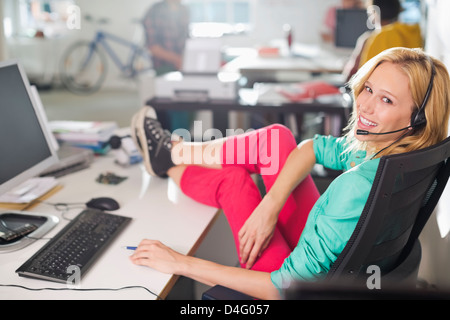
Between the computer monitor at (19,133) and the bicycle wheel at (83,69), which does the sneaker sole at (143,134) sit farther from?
the bicycle wheel at (83,69)

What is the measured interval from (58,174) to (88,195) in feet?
0.78

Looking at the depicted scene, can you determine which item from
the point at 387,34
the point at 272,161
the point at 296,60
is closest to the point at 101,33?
the point at 296,60

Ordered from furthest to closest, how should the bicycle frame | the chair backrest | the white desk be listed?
the bicycle frame, the white desk, the chair backrest

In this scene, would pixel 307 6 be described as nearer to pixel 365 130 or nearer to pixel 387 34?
pixel 387 34

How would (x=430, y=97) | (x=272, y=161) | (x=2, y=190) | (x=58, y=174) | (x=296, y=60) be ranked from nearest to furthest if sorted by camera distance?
(x=430, y=97), (x=2, y=190), (x=272, y=161), (x=58, y=174), (x=296, y=60)

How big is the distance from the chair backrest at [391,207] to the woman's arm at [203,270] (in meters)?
0.18

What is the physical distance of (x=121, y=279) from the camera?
3.81 ft

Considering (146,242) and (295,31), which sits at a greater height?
(295,31)

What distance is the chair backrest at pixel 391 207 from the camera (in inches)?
36.0

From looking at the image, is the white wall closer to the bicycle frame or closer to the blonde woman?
the bicycle frame

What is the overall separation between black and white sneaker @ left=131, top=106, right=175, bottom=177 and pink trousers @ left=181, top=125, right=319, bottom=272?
12cm

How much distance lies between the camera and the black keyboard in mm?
1158

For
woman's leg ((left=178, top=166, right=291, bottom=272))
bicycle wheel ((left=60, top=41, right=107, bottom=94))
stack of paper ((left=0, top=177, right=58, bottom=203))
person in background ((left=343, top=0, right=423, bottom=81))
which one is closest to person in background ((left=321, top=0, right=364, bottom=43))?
person in background ((left=343, top=0, right=423, bottom=81))

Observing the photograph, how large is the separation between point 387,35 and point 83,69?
517 centimetres
